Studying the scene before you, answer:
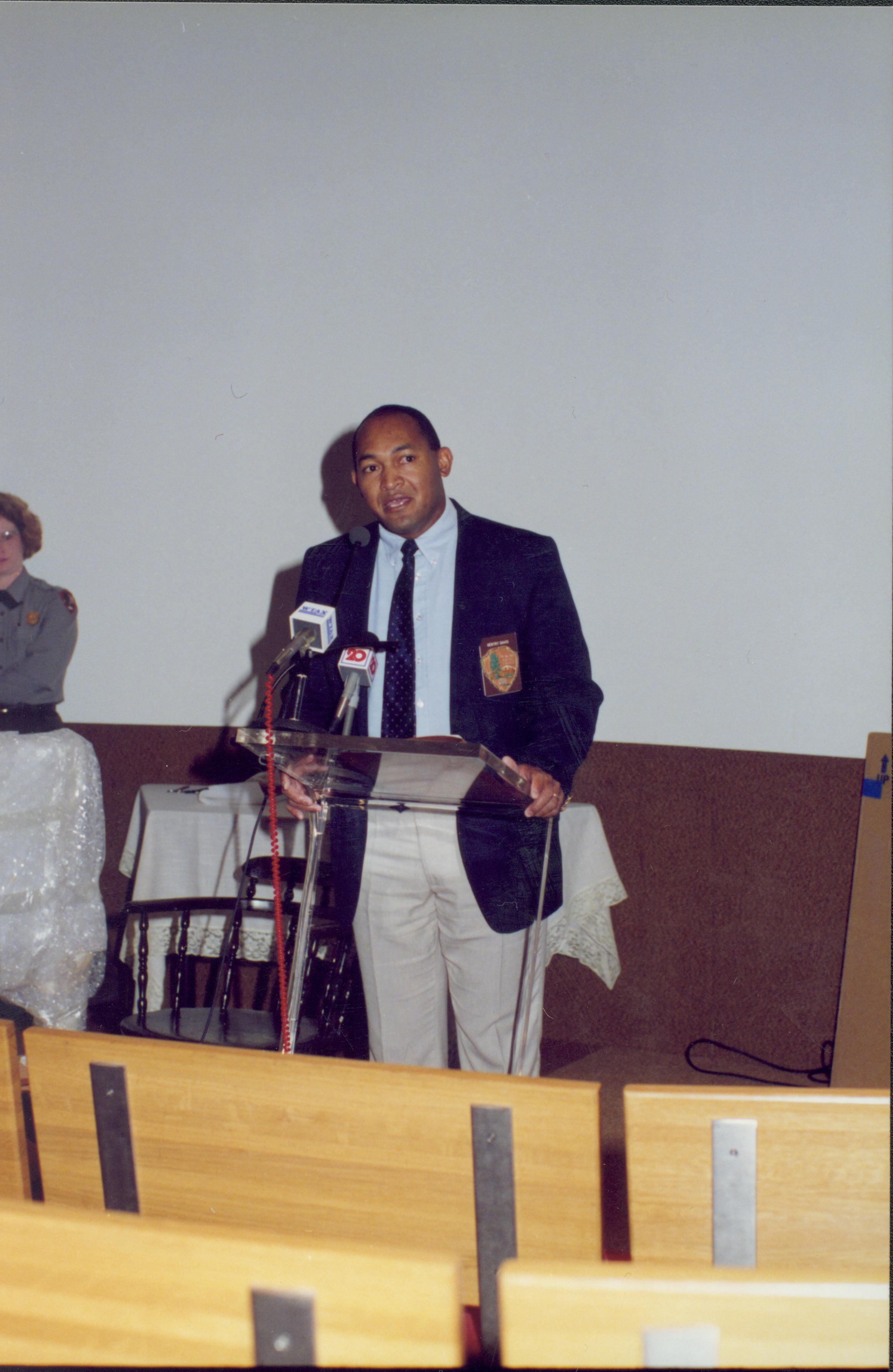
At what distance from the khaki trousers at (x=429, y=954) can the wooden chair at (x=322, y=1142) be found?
0.81m

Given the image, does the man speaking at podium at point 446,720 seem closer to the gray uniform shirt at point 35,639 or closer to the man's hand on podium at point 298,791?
the man's hand on podium at point 298,791

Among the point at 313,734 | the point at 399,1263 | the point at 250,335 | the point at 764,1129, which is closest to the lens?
the point at 399,1263

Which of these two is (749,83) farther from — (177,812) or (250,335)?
(177,812)

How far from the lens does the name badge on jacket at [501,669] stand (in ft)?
6.51

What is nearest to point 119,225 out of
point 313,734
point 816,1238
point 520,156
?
point 520,156

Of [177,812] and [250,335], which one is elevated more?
[250,335]

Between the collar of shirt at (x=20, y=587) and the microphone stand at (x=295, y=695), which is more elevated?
the collar of shirt at (x=20, y=587)

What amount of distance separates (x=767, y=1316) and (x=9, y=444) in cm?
361

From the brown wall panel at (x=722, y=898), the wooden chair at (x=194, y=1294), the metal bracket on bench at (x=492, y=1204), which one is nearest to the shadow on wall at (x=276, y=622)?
the brown wall panel at (x=722, y=898)

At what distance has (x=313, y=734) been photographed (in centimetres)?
142

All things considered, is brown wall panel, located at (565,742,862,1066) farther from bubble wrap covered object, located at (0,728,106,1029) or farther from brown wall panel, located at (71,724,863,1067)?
bubble wrap covered object, located at (0,728,106,1029)

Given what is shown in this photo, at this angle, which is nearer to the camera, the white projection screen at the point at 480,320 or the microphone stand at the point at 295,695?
the microphone stand at the point at 295,695

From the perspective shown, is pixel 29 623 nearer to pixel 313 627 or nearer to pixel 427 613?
pixel 427 613

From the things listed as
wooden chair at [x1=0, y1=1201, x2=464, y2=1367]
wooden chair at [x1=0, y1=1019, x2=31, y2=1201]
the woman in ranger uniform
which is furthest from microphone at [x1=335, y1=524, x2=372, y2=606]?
the woman in ranger uniform
